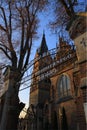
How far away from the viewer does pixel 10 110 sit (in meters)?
8.45

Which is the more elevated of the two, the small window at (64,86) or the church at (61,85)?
the small window at (64,86)

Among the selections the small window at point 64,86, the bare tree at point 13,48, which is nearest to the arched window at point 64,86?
the small window at point 64,86

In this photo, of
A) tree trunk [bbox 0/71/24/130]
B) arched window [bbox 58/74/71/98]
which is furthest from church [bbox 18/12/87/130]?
tree trunk [bbox 0/71/24/130]

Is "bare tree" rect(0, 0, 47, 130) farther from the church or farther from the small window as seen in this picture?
the small window

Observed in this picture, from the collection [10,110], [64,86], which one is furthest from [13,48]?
[64,86]

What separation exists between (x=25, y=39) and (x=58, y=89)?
21.6 meters

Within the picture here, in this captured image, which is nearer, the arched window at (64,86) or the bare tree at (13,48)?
the bare tree at (13,48)

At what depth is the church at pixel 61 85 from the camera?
489cm

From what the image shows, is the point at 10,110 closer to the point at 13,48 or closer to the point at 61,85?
the point at 13,48

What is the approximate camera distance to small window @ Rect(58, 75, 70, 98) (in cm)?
2930

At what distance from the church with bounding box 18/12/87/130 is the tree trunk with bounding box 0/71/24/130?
109 cm

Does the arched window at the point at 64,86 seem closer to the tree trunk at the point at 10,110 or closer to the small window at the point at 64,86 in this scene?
the small window at the point at 64,86

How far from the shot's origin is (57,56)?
309 inches

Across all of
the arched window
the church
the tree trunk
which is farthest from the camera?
the arched window
